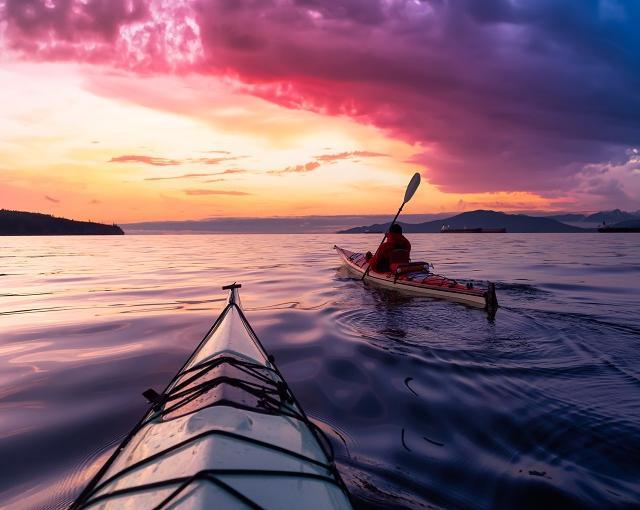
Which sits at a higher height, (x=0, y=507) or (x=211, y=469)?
(x=211, y=469)

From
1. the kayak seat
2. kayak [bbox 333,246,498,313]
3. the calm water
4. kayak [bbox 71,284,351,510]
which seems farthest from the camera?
the kayak seat

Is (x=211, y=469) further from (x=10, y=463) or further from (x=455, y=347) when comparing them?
(x=455, y=347)

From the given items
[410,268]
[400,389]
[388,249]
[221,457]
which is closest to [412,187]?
[388,249]

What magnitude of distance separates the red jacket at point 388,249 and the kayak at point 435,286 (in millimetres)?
319

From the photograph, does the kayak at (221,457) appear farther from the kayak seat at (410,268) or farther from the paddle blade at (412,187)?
the paddle blade at (412,187)

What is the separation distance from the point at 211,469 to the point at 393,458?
7.01 ft

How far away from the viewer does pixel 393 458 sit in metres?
3.66

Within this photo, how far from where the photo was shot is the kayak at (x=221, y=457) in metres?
2.06

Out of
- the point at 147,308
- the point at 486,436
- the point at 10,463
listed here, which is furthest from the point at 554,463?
the point at 147,308

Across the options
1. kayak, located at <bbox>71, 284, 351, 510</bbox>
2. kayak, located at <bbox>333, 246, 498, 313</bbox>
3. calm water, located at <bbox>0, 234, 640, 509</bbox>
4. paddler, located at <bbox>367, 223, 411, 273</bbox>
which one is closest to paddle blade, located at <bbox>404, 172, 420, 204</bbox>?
paddler, located at <bbox>367, 223, 411, 273</bbox>

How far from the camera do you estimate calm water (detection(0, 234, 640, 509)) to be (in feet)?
11.0

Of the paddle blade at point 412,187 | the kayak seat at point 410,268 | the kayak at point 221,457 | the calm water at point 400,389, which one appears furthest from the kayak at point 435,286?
the kayak at point 221,457

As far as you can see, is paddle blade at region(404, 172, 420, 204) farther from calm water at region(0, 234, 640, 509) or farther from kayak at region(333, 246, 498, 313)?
calm water at region(0, 234, 640, 509)

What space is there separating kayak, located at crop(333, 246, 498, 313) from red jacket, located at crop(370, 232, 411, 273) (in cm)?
32
